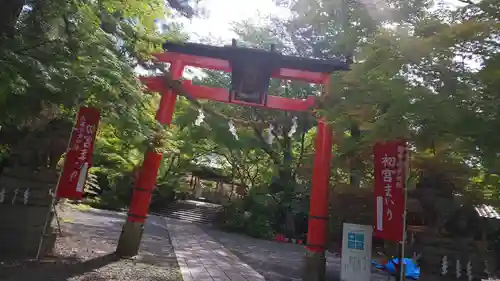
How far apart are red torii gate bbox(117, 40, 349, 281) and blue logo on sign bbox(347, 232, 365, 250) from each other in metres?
0.72

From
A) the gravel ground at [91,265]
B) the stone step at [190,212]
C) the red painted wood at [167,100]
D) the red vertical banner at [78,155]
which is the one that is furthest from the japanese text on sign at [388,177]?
the stone step at [190,212]

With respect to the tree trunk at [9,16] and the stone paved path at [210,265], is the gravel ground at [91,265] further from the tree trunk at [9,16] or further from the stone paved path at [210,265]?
the tree trunk at [9,16]

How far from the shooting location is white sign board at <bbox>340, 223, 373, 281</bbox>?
7.21 meters

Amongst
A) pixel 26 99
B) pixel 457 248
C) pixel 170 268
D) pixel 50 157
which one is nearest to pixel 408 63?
pixel 457 248

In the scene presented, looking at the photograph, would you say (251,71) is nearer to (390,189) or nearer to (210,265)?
(390,189)

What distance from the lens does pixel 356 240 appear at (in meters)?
7.38

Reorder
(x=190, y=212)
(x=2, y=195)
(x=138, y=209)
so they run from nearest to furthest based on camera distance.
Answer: (x=2, y=195)
(x=138, y=209)
(x=190, y=212)

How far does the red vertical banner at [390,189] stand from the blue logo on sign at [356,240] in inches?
57.8

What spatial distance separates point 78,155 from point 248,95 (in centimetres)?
380

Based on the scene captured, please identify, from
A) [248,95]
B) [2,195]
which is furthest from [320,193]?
[2,195]

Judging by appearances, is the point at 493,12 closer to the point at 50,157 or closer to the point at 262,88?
the point at 262,88

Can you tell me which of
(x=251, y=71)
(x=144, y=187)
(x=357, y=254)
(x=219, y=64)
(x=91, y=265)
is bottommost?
(x=91, y=265)

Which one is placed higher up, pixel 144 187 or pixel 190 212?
pixel 144 187

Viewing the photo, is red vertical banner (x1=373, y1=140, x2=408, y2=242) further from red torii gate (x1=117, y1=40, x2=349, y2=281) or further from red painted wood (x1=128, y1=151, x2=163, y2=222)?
red painted wood (x1=128, y1=151, x2=163, y2=222)
